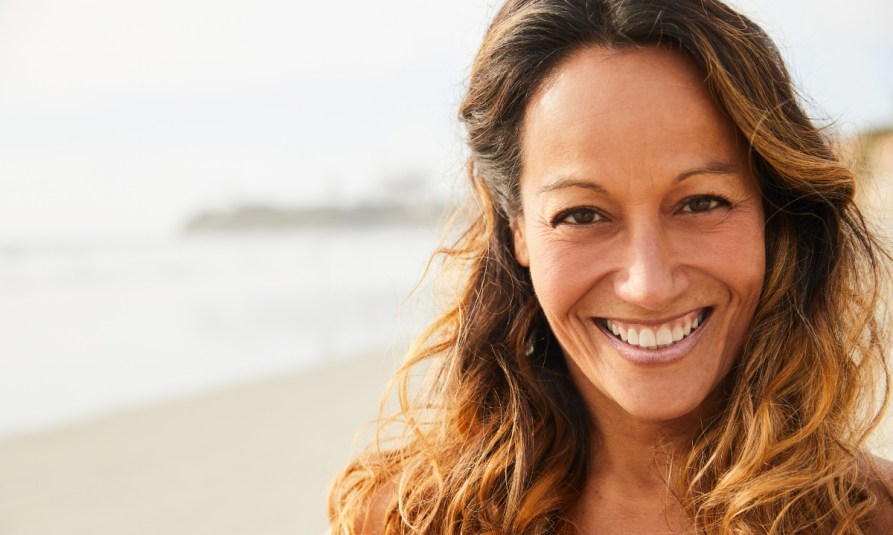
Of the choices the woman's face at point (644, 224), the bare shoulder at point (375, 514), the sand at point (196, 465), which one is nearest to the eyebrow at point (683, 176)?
the woman's face at point (644, 224)

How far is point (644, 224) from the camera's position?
1774mm

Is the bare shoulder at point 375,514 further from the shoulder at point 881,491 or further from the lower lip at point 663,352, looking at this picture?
the shoulder at point 881,491

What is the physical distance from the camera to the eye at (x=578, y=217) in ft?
6.10

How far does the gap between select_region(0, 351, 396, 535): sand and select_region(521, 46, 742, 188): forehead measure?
4120 millimetres

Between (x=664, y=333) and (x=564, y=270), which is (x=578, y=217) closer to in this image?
(x=564, y=270)

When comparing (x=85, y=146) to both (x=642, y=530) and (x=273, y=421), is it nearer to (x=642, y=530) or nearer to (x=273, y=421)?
(x=273, y=421)

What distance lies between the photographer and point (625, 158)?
5.71 feet

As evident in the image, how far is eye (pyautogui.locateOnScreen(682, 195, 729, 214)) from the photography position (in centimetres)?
180

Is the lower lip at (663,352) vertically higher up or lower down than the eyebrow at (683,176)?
lower down

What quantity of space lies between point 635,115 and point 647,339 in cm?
49

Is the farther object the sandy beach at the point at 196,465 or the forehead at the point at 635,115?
the sandy beach at the point at 196,465

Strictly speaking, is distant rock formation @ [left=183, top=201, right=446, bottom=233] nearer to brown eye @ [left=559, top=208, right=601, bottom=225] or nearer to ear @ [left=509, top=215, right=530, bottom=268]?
ear @ [left=509, top=215, right=530, bottom=268]

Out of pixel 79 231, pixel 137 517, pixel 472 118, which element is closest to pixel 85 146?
pixel 79 231

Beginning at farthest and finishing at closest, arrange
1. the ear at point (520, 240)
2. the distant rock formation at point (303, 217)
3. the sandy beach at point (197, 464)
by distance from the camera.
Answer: the distant rock formation at point (303, 217) < the sandy beach at point (197, 464) < the ear at point (520, 240)
